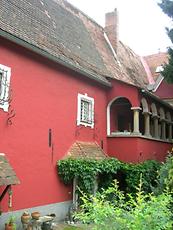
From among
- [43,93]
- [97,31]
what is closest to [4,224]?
[43,93]

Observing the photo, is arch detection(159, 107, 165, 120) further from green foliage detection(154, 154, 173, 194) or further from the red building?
green foliage detection(154, 154, 173, 194)

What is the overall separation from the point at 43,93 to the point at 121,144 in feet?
17.2

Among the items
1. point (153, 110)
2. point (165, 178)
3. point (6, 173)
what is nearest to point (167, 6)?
point (153, 110)

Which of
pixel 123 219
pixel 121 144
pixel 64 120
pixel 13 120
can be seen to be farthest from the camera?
pixel 121 144

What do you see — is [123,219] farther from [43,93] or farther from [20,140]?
[43,93]

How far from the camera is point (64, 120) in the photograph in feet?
41.4

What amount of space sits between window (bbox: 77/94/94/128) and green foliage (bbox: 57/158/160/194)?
182 centimetres

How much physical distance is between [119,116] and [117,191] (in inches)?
485

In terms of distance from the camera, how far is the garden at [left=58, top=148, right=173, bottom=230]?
460 centimetres

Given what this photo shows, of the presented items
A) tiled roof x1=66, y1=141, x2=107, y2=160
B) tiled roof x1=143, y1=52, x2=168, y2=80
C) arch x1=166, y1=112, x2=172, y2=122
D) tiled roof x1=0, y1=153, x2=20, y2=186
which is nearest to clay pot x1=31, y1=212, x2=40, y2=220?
tiled roof x1=0, y1=153, x2=20, y2=186

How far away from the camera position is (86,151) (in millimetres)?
13359

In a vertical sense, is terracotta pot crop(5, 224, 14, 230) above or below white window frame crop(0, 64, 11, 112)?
below

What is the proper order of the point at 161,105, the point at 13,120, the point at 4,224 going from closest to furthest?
the point at 4,224 → the point at 13,120 → the point at 161,105

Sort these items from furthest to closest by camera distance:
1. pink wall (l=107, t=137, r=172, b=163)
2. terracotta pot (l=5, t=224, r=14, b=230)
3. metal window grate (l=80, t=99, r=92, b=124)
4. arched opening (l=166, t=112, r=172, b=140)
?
arched opening (l=166, t=112, r=172, b=140) → pink wall (l=107, t=137, r=172, b=163) → metal window grate (l=80, t=99, r=92, b=124) → terracotta pot (l=5, t=224, r=14, b=230)
